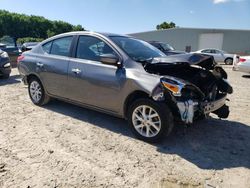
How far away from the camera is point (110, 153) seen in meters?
3.68

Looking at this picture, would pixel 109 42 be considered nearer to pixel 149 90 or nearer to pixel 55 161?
pixel 149 90

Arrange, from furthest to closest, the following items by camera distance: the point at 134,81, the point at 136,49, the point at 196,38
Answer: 1. the point at 196,38
2. the point at 136,49
3. the point at 134,81

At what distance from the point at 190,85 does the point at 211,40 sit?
119 feet

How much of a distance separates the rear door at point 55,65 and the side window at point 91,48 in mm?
298

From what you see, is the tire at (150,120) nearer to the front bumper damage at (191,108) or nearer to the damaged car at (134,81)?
the damaged car at (134,81)

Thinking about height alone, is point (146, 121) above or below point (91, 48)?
below

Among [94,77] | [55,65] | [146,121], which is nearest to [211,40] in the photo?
[55,65]

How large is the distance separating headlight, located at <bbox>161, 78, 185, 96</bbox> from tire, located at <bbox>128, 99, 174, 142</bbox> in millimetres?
264

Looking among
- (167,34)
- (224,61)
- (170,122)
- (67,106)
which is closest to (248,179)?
(170,122)

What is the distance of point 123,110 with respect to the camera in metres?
4.23

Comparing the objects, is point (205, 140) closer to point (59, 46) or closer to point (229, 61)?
point (59, 46)

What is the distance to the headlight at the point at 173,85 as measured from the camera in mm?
3590

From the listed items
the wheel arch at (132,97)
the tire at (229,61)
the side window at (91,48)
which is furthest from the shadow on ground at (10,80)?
the tire at (229,61)

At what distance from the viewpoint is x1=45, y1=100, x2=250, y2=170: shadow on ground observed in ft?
11.6
